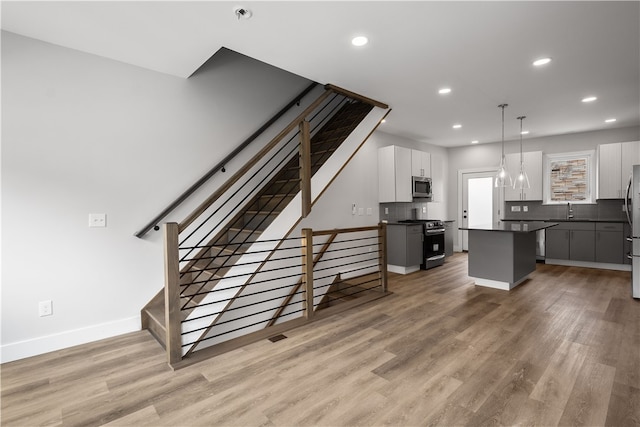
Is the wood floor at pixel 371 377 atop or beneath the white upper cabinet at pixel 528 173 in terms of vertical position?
beneath

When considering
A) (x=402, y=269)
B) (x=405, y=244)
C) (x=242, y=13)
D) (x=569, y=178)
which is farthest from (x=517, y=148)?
(x=242, y=13)

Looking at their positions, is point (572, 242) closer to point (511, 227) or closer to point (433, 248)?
point (511, 227)

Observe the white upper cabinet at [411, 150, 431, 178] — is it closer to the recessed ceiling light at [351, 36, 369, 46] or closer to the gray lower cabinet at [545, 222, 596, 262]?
the gray lower cabinet at [545, 222, 596, 262]

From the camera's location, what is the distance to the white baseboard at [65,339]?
261cm

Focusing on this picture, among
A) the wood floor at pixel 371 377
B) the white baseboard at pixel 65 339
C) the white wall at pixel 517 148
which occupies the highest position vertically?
the white wall at pixel 517 148

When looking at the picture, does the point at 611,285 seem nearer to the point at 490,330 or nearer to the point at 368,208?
the point at 490,330

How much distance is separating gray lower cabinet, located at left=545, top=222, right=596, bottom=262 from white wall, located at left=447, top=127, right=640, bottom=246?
1597 mm

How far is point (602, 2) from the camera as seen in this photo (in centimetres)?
224

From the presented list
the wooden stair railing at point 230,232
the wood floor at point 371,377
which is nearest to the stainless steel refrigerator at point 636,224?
the wood floor at point 371,377

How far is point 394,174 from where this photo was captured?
590 cm

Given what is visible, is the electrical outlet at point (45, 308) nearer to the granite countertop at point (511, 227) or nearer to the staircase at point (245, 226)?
the staircase at point (245, 226)

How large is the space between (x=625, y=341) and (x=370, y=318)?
7.39 ft

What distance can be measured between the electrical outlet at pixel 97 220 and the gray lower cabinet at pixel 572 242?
7.39 meters

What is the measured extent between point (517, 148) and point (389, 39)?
226 inches
